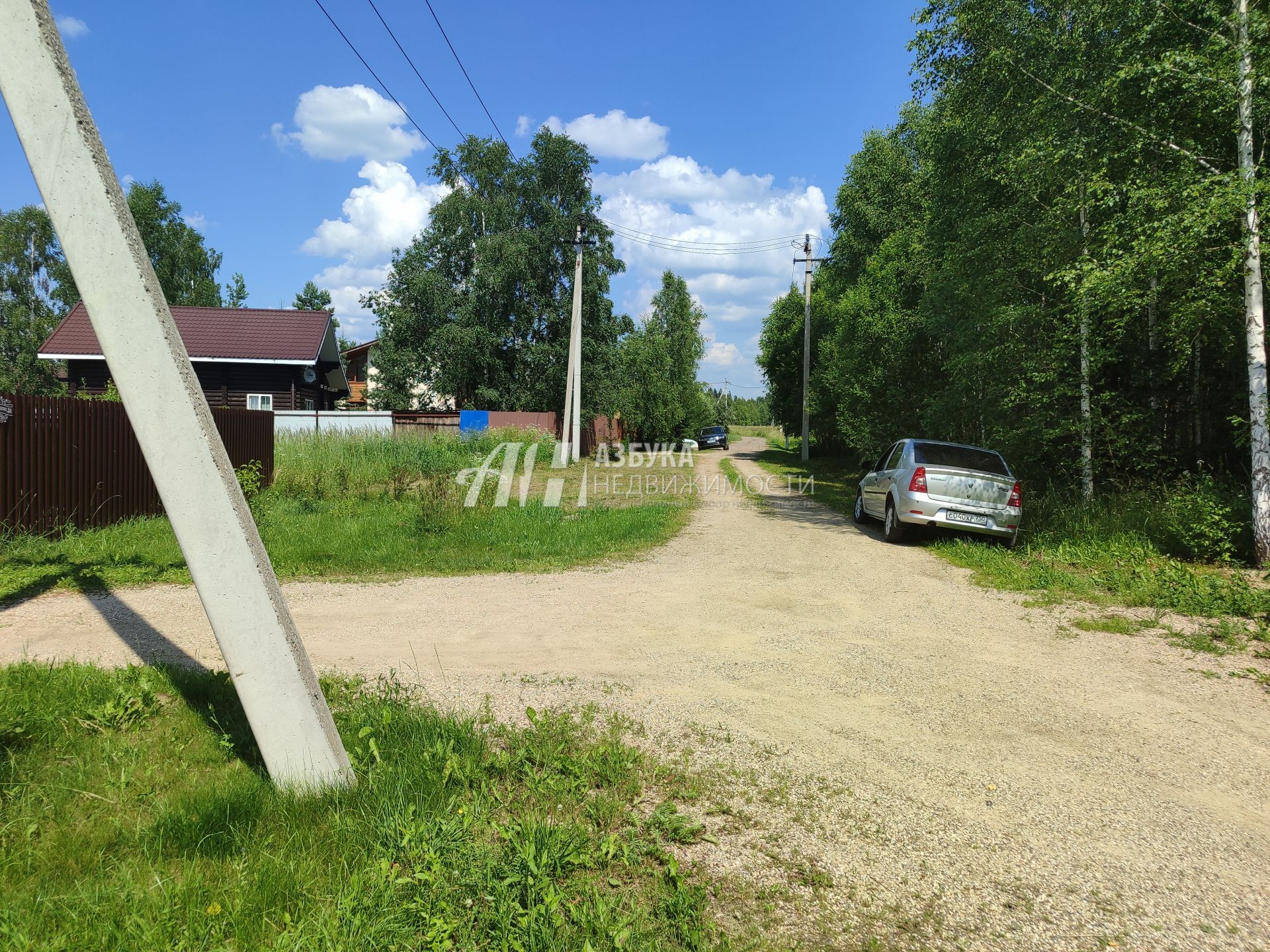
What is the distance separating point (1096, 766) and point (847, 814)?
1.56 metres

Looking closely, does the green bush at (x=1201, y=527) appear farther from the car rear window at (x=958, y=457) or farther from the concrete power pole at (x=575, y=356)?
the concrete power pole at (x=575, y=356)

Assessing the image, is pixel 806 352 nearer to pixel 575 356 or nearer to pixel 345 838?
pixel 575 356

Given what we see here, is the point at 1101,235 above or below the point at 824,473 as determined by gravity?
above

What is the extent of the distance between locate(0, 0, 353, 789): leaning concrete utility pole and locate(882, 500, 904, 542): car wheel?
31.6 ft

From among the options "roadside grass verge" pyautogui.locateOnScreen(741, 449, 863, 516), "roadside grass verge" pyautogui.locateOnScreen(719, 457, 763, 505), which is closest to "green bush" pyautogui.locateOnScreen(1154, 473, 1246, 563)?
"roadside grass verge" pyautogui.locateOnScreen(741, 449, 863, 516)

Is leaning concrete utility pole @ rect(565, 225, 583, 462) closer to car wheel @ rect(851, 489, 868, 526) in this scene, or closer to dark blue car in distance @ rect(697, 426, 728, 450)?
car wheel @ rect(851, 489, 868, 526)

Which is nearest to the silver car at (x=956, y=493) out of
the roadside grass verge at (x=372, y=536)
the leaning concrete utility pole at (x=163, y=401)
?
the roadside grass verge at (x=372, y=536)

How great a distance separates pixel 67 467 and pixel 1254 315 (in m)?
15.6

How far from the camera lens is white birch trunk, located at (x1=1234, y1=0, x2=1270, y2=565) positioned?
869 cm

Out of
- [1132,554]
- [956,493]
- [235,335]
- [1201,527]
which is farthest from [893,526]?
[235,335]

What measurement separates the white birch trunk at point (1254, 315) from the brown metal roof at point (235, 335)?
29435 millimetres

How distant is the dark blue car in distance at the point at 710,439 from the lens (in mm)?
55625

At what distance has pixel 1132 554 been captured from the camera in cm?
923

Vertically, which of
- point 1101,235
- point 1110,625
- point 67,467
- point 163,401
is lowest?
point 1110,625
